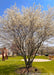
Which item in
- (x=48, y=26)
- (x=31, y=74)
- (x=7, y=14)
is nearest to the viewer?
(x=31, y=74)

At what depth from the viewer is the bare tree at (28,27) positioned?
26.5 feet

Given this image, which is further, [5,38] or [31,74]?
[5,38]

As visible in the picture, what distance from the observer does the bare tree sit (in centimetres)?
809

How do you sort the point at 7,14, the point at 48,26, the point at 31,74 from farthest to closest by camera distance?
the point at 7,14 → the point at 48,26 → the point at 31,74

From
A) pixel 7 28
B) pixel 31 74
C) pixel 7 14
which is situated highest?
pixel 7 14

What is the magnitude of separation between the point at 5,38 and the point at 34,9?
149 inches

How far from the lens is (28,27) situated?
333 inches

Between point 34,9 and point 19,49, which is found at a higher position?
point 34,9

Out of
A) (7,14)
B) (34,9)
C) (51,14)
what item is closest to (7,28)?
(7,14)

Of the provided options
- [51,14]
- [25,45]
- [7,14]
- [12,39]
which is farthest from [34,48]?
[7,14]

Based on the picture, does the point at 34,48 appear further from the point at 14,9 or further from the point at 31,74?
the point at 14,9

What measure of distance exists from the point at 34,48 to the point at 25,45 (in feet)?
2.92

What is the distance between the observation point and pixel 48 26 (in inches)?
316

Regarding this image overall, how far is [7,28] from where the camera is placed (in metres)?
8.32
